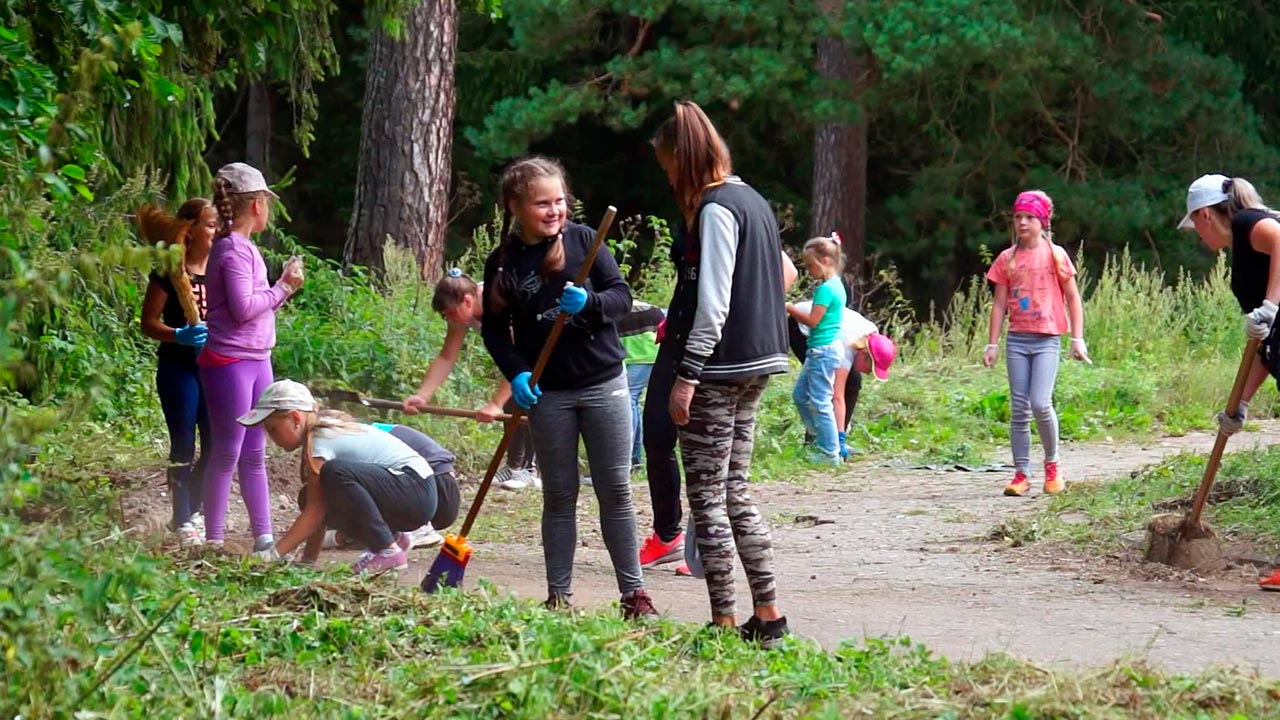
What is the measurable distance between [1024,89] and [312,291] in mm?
13347

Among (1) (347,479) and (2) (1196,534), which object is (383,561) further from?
(2) (1196,534)

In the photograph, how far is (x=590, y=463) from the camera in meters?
6.16

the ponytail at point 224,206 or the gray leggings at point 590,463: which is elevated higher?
the ponytail at point 224,206

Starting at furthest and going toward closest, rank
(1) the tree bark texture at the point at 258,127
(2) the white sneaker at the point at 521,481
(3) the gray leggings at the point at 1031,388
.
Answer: (1) the tree bark texture at the point at 258,127, (2) the white sneaker at the point at 521,481, (3) the gray leggings at the point at 1031,388

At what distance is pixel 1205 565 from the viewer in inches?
289

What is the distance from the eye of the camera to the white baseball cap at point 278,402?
7102 millimetres

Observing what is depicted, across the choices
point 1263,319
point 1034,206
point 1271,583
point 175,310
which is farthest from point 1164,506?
point 175,310

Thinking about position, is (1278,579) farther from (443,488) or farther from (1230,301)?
(1230,301)

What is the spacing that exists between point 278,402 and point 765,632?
259 centimetres

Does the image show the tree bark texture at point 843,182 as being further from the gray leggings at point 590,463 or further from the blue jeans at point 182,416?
the gray leggings at point 590,463

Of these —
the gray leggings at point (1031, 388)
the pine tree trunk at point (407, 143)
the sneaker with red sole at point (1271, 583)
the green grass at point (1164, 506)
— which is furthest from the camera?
the pine tree trunk at point (407, 143)

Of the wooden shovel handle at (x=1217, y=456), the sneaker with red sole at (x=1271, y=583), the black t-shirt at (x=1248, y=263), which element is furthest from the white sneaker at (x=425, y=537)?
the black t-shirt at (x=1248, y=263)

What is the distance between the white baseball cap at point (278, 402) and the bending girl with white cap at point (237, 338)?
0.16 m

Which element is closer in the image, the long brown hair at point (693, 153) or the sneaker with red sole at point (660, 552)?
the long brown hair at point (693, 153)
